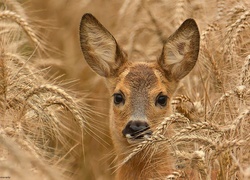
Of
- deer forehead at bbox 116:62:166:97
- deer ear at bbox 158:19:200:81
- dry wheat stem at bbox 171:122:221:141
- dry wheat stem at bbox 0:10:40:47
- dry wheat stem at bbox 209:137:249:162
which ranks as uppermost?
dry wheat stem at bbox 0:10:40:47

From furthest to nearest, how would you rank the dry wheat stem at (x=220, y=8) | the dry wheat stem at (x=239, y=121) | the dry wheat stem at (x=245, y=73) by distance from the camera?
the dry wheat stem at (x=220, y=8), the dry wheat stem at (x=245, y=73), the dry wheat stem at (x=239, y=121)

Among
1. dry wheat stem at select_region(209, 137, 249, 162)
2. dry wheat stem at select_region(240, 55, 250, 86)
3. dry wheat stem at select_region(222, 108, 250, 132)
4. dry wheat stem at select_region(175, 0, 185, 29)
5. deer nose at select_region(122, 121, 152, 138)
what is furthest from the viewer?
dry wheat stem at select_region(175, 0, 185, 29)

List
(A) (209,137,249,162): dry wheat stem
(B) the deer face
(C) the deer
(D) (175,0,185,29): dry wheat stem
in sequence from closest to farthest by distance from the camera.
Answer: (A) (209,137,249,162): dry wheat stem
(C) the deer
(B) the deer face
(D) (175,0,185,29): dry wheat stem

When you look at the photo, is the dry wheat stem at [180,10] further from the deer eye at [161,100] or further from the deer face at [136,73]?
the deer eye at [161,100]

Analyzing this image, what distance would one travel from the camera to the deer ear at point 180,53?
23.3 feet

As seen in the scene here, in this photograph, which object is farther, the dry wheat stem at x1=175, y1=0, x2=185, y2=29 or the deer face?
the dry wheat stem at x1=175, y1=0, x2=185, y2=29

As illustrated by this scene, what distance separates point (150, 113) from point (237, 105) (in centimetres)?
105

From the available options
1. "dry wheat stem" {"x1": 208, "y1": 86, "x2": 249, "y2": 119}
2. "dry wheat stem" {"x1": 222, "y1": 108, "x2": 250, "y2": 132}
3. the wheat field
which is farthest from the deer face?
"dry wheat stem" {"x1": 222, "y1": 108, "x2": 250, "y2": 132}

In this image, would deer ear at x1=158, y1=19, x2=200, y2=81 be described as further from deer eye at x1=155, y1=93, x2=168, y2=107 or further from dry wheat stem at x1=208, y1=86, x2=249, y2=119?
dry wheat stem at x1=208, y1=86, x2=249, y2=119

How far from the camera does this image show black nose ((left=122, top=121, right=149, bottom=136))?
641 cm

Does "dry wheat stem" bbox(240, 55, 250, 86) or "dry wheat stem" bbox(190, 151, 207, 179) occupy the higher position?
"dry wheat stem" bbox(240, 55, 250, 86)

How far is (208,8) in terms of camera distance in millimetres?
8180

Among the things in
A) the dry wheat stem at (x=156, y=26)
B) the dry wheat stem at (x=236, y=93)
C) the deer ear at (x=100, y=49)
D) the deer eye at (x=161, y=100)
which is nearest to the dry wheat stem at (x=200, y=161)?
the dry wheat stem at (x=236, y=93)

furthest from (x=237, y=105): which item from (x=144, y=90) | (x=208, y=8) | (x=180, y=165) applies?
(x=208, y=8)
